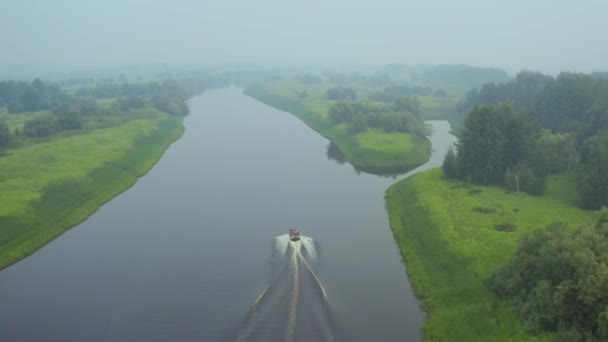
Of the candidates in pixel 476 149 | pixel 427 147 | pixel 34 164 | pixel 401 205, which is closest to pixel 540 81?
pixel 427 147

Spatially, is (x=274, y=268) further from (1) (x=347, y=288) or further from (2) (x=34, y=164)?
(2) (x=34, y=164)

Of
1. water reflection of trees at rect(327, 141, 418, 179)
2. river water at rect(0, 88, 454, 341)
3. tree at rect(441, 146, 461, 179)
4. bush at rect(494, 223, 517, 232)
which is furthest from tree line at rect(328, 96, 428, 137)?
bush at rect(494, 223, 517, 232)

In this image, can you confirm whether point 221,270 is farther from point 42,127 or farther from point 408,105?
point 408,105

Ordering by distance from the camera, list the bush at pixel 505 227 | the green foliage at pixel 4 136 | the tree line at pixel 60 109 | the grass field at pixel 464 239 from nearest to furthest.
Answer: the grass field at pixel 464 239 → the bush at pixel 505 227 → the green foliage at pixel 4 136 → the tree line at pixel 60 109

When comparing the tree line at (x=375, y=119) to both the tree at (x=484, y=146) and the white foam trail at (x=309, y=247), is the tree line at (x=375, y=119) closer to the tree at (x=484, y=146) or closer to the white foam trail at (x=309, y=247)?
the tree at (x=484, y=146)

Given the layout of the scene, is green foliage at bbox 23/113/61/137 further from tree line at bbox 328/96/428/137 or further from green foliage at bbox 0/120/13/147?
tree line at bbox 328/96/428/137

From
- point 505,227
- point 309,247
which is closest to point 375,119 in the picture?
point 505,227

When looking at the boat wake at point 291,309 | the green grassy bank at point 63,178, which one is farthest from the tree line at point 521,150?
the green grassy bank at point 63,178
